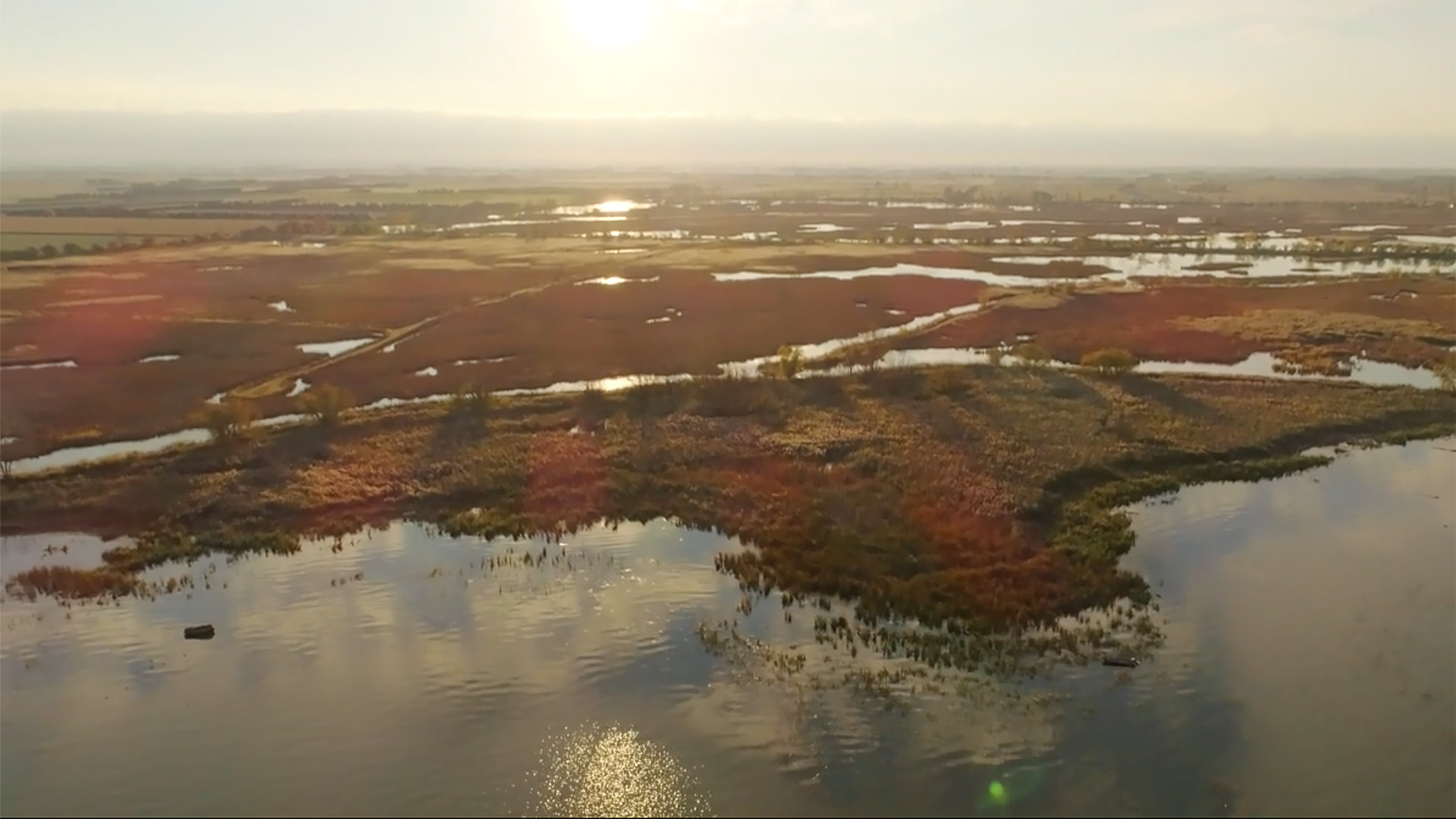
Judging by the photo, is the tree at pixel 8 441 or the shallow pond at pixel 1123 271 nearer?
the tree at pixel 8 441

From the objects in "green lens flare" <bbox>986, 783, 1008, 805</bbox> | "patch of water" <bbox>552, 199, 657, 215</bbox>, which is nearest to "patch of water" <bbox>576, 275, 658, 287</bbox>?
"green lens flare" <bbox>986, 783, 1008, 805</bbox>

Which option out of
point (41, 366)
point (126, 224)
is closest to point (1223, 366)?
point (41, 366)

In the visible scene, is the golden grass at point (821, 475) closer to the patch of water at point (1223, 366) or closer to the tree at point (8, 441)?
the tree at point (8, 441)

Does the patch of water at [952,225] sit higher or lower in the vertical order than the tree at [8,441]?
higher

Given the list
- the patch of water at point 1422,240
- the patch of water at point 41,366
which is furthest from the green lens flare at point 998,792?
the patch of water at point 1422,240

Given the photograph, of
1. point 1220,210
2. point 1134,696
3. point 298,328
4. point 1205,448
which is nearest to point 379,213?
point 298,328

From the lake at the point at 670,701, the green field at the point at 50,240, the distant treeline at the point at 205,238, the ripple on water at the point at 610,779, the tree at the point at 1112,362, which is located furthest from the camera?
the green field at the point at 50,240

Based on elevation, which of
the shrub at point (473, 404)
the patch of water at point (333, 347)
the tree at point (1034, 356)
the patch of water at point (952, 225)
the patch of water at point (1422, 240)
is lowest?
the shrub at point (473, 404)

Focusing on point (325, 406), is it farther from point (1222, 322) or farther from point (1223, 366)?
point (1222, 322)

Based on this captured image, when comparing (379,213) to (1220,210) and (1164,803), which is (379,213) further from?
(1164,803)
